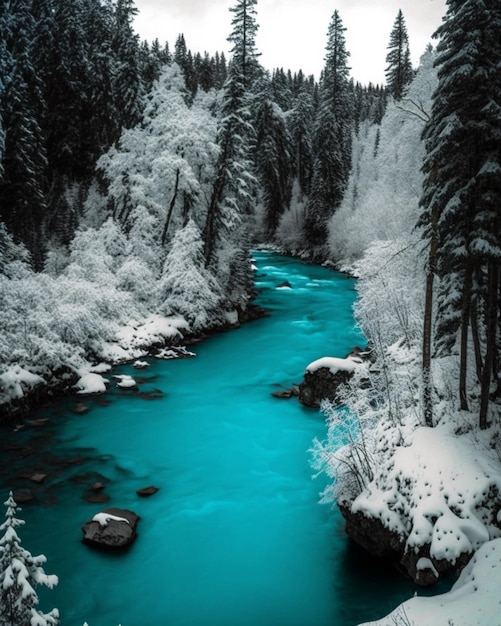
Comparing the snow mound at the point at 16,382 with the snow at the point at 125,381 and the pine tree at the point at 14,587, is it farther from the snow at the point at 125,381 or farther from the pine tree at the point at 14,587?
the pine tree at the point at 14,587

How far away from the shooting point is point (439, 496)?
11.7 metres

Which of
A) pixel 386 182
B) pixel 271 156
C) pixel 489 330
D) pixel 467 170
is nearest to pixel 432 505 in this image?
pixel 489 330

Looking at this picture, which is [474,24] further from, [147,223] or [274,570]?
[147,223]

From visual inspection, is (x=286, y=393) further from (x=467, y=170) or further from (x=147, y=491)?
(x=467, y=170)

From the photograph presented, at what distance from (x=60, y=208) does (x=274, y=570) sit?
35.9 m

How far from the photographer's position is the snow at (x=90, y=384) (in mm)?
23797

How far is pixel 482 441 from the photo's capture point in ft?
43.0

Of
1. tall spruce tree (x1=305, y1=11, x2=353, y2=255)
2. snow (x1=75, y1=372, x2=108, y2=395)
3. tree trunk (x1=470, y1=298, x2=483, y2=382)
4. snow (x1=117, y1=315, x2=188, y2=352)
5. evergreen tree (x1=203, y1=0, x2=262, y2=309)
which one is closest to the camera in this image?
tree trunk (x1=470, y1=298, x2=483, y2=382)

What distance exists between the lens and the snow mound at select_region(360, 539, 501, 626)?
910 centimetres

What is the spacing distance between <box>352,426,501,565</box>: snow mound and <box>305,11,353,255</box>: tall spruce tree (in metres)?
52.6

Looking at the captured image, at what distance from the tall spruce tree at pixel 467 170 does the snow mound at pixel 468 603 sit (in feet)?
13.4

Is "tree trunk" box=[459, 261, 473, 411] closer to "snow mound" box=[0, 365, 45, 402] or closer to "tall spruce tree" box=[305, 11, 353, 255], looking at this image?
"snow mound" box=[0, 365, 45, 402]

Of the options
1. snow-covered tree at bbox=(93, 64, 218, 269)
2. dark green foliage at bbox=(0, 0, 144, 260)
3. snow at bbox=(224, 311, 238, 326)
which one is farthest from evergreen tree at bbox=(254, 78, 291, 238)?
snow at bbox=(224, 311, 238, 326)

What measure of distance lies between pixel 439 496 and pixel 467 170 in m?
8.46
